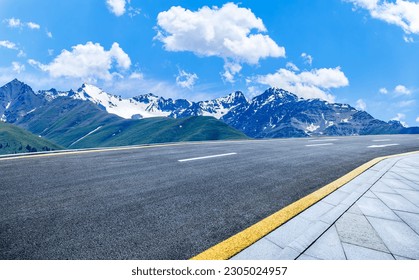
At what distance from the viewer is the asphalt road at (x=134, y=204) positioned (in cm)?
263

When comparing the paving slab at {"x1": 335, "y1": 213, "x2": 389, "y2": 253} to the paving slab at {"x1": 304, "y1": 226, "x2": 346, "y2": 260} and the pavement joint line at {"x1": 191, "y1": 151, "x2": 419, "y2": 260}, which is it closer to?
the paving slab at {"x1": 304, "y1": 226, "x2": 346, "y2": 260}

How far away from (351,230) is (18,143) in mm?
228274

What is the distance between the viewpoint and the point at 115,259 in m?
2.45

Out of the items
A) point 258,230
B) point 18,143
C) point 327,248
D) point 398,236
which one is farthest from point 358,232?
point 18,143

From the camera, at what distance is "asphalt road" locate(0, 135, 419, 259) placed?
8.64 feet

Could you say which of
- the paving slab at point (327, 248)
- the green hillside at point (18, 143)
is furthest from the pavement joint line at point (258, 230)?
the green hillside at point (18, 143)

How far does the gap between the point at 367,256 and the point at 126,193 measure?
351cm

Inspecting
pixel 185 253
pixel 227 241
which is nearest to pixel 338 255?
pixel 227 241

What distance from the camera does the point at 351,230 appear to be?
10.4 ft

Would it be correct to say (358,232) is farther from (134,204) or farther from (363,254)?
(134,204)

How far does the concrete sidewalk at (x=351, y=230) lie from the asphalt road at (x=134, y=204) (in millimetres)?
467

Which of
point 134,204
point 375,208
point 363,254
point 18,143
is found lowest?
point 363,254

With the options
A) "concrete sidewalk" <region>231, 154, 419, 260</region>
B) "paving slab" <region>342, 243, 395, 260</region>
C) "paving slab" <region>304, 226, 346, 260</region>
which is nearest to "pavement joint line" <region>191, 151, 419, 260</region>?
"concrete sidewalk" <region>231, 154, 419, 260</region>

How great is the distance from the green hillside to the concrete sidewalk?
204 metres
